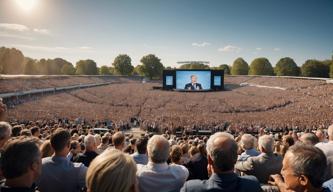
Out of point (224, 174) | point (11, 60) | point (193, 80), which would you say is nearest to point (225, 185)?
point (224, 174)

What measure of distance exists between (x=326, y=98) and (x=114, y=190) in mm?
49963

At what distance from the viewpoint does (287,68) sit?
97000 mm

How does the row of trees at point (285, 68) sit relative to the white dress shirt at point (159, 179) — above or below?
above

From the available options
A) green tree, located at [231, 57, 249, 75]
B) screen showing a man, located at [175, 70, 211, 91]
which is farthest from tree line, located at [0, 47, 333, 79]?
screen showing a man, located at [175, 70, 211, 91]

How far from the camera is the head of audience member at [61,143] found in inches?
165

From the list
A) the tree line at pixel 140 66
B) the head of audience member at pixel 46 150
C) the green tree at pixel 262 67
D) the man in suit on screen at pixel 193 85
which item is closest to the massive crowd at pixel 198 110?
the man in suit on screen at pixel 193 85

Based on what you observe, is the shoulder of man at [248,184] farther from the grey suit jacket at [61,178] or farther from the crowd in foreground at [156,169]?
the grey suit jacket at [61,178]

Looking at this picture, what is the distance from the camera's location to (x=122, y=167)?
2.13m

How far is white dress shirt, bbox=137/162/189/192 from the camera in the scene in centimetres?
372

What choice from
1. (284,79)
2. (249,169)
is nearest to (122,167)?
(249,169)

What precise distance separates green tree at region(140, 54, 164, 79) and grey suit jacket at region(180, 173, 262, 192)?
95563 mm

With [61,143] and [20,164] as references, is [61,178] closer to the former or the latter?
[61,143]

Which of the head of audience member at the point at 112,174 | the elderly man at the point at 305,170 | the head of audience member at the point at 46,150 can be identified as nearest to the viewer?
the head of audience member at the point at 112,174

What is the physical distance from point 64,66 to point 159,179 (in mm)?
117201
